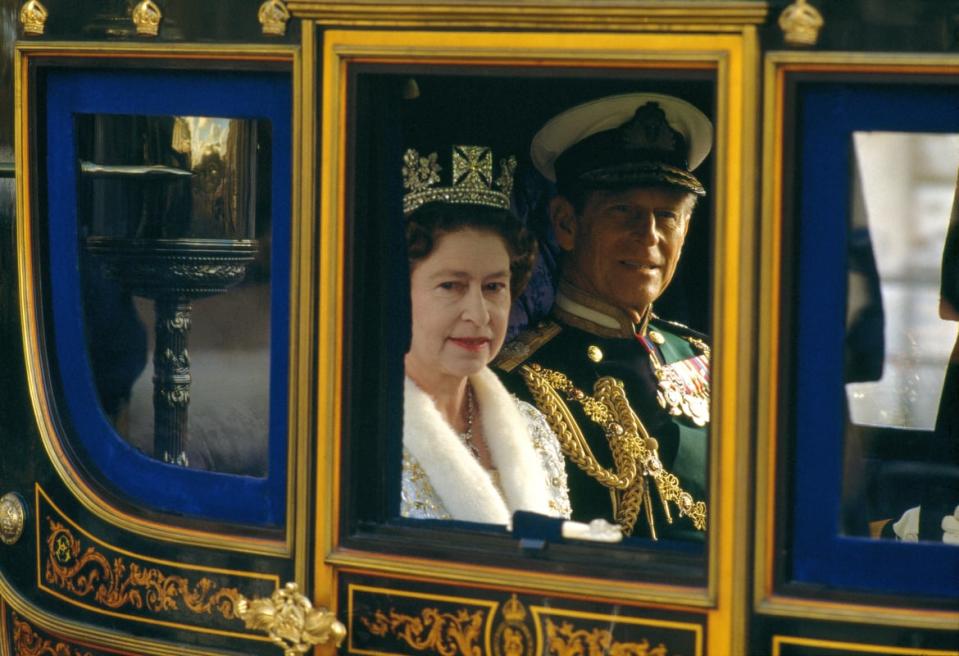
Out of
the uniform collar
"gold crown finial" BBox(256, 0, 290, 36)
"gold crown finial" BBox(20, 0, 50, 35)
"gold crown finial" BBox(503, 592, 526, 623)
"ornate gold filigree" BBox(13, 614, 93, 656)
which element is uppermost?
"gold crown finial" BBox(20, 0, 50, 35)

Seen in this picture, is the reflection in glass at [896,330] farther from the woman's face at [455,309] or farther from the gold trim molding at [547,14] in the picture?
the woman's face at [455,309]

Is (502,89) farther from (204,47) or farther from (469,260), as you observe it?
(204,47)

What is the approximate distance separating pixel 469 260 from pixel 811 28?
1.07 metres

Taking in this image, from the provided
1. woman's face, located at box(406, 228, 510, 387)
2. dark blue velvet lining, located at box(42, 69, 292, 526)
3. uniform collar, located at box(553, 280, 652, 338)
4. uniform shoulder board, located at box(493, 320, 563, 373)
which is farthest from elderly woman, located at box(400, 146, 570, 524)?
dark blue velvet lining, located at box(42, 69, 292, 526)

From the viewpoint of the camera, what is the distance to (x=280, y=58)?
117 inches

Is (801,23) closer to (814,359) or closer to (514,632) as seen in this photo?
(814,359)

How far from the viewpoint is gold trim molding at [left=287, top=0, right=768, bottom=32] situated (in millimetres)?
2711

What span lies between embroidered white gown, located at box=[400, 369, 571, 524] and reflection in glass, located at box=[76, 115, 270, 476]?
1.07ft

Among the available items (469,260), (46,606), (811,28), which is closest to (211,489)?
(46,606)

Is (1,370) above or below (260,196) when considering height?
below

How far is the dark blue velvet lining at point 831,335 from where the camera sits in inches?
108

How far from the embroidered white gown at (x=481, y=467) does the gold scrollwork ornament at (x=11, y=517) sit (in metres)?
0.76

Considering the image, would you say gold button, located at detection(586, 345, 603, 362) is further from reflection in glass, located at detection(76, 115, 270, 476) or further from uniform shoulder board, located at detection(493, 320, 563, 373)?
reflection in glass, located at detection(76, 115, 270, 476)

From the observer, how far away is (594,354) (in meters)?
3.79
